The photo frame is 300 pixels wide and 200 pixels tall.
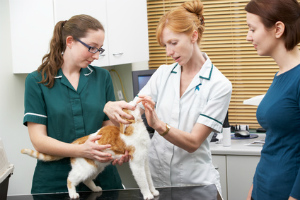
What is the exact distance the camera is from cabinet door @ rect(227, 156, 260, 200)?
2959 mm

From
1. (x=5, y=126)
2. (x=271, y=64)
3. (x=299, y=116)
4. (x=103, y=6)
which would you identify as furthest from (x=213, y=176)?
(x=271, y=64)

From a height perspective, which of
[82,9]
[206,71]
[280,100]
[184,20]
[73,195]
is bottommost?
[73,195]

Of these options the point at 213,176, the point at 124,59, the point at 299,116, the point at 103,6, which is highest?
the point at 103,6

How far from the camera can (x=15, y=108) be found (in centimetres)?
254

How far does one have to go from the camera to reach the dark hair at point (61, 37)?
6.00 ft

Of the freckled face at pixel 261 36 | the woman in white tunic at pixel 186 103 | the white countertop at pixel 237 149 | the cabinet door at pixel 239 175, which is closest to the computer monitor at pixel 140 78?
the white countertop at pixel 237 149

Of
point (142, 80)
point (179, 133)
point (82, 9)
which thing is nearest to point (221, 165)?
point (142, 80)

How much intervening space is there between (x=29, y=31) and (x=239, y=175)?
182 cm

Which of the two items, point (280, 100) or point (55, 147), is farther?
point (55, 147)

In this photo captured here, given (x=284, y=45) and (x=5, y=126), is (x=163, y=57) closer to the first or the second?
(x=5, y=126)

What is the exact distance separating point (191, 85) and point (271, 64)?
1867mm

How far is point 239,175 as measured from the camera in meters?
2.99

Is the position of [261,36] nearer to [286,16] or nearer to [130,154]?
[286,16]

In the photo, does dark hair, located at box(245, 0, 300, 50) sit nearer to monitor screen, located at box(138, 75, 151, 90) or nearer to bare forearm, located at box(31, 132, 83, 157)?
bare forearm, located at box(31, 132, 83, 157)
